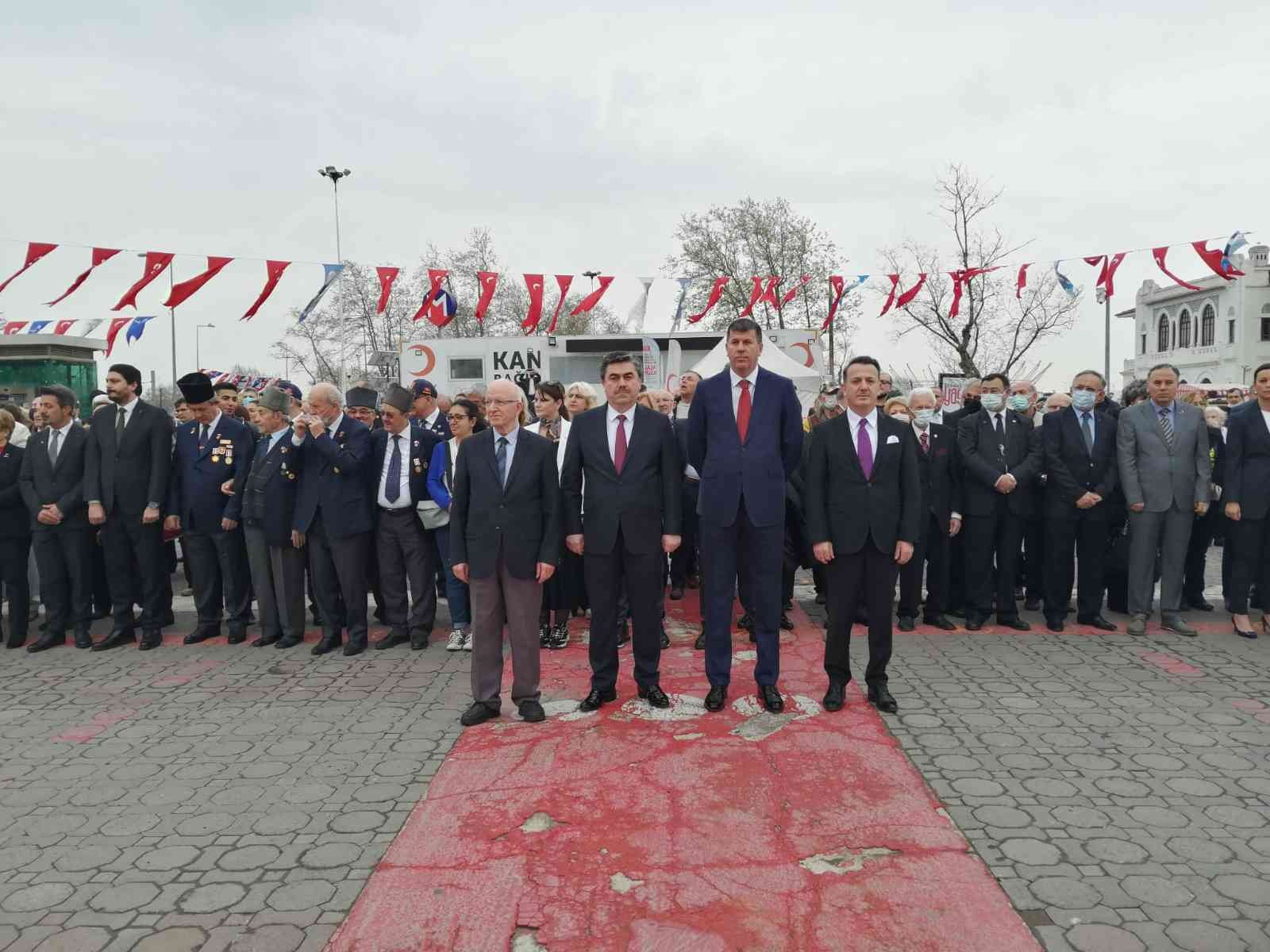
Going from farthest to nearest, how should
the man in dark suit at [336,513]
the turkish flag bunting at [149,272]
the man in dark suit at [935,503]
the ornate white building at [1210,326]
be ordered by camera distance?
the ornate white building at [1210,326], the turkish flag bunting at [149,272], the man in dark suit at [935,503], the man in dark suit at [336,513]

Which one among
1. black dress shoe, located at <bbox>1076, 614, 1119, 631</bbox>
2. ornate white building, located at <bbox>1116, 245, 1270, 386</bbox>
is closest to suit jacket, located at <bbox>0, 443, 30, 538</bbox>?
black dress shoe, located at <bbox>1076, 614, 1119, 631</bbox>

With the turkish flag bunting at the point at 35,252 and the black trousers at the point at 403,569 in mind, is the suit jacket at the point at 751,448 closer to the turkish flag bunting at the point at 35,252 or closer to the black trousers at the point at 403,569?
the black trousers at the point at 403,569

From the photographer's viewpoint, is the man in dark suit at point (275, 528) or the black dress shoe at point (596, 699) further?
the man in dark suit at point (275, 528)

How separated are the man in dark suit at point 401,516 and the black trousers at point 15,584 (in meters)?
3.00

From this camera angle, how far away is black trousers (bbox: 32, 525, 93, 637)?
7.16 meters

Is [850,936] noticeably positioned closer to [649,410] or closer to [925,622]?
[649,410]

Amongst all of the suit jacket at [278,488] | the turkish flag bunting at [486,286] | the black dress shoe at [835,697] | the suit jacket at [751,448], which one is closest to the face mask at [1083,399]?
the suit jacket at [751,448]

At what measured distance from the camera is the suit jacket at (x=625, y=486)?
503 centimetres

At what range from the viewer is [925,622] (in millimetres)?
7254

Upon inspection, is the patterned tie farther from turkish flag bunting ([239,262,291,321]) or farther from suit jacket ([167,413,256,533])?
turkish flag bunting ([239,262,291,321])

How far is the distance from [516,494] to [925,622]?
3.97 metres

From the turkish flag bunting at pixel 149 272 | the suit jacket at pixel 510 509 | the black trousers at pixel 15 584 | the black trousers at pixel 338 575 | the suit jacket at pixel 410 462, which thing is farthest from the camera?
the turkish flag bunting at pixel 149 272

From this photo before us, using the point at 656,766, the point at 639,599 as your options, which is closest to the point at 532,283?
the point at 639,599

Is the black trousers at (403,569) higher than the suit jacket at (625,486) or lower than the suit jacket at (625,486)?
lower
